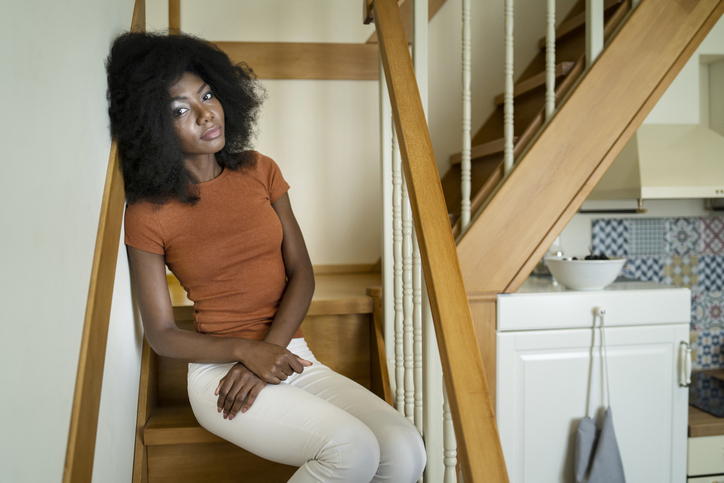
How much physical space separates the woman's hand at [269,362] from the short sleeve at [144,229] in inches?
13.3

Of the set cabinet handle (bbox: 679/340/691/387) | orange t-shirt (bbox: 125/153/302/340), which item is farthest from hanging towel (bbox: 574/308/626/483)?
orange t-shirt (bbox: 125/153/302/340)

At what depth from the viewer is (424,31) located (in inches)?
65.9

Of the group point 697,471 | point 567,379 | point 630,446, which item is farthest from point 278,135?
point 697,471

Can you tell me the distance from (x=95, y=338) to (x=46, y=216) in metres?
0.30

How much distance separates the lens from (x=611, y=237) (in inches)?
119

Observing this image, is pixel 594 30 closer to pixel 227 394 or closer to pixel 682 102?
pixel 682 102

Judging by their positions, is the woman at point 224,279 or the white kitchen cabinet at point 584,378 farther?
the white kitchen cabinet at point 584,378

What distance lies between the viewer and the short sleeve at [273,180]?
1463mm

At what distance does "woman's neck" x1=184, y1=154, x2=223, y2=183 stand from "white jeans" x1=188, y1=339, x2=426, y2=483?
1.57ft

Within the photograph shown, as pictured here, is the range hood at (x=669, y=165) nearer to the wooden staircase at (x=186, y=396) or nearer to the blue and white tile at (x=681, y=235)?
the blue and white tile at (x=681, y=235)

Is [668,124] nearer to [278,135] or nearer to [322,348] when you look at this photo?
[278,135]

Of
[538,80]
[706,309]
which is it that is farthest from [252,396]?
[706,309]

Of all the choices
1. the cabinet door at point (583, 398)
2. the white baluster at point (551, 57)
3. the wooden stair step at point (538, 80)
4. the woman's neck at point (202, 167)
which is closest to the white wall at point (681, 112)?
the wooden stair step at point (538, 80)

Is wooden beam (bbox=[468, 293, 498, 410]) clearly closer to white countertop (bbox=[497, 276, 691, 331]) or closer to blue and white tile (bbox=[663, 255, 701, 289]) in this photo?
white countertop (bbox=[497, 276, 691, 331])
